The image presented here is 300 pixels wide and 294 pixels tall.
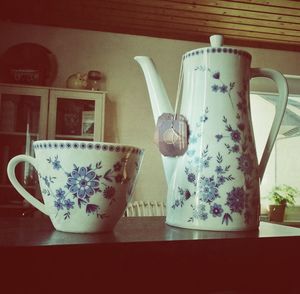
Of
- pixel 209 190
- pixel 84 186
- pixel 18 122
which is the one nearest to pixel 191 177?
pixel 209 190

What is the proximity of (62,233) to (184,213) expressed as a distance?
0.56ft

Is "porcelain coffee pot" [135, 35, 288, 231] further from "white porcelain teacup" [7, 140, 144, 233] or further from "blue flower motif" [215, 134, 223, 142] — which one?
"white porcelain teacup" [7, 140, 144, 233]

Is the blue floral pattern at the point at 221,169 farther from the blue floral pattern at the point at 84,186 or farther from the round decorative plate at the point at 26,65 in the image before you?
the round decorative plate at the point at 26,65

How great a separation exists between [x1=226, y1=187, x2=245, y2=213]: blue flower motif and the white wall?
2.80 metres

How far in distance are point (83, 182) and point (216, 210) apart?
18 centimetres

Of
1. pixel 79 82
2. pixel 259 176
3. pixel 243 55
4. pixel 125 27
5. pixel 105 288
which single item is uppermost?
pixel 125 27

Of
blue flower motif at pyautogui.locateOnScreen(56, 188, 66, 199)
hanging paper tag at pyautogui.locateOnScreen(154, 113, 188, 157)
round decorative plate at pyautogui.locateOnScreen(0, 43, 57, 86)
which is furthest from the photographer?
round decorative plate at pyautogui.locateOnScreen(0, 43, 57, 86)

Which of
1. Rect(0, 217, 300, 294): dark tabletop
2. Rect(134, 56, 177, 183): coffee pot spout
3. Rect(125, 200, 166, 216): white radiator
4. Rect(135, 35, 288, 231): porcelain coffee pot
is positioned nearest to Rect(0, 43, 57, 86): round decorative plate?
Rect(125, 200, 166, 216): white radiator

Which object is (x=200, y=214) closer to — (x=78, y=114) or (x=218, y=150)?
(x=218, y=150)

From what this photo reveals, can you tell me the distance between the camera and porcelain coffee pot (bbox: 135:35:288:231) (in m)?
0.51

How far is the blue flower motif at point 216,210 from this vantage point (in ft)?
1.67

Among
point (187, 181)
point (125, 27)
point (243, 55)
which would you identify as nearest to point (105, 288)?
point (187, 181)

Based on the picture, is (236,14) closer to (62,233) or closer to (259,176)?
(259,176)

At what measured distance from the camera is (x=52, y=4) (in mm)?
2943
